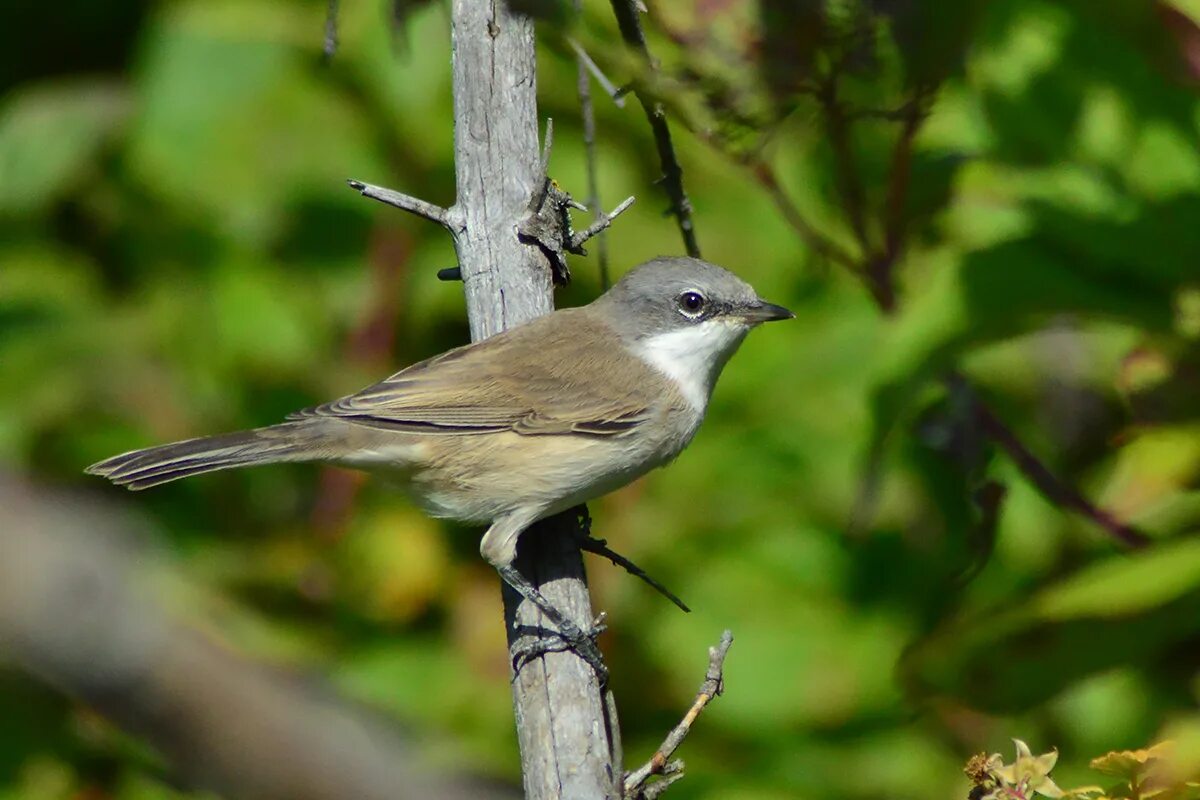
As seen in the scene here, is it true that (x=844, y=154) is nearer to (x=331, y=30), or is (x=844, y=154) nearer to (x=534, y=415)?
(x=331, y=30)

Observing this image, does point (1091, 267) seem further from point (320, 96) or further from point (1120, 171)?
point (320, 96)

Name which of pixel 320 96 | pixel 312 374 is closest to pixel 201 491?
pixel 312 374

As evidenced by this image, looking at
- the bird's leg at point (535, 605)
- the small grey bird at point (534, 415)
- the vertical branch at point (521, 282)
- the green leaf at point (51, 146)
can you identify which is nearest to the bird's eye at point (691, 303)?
the small grey bird at point (534, 415)

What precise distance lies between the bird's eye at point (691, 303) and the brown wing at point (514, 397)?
0.30m

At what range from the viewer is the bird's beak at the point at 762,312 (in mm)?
4055

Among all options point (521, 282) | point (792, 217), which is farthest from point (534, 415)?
point (792, 217)

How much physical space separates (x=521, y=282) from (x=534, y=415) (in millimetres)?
608

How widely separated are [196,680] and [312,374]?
4.32 m

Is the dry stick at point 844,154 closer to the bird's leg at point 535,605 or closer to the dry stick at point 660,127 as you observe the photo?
the dry stick at point 660,127

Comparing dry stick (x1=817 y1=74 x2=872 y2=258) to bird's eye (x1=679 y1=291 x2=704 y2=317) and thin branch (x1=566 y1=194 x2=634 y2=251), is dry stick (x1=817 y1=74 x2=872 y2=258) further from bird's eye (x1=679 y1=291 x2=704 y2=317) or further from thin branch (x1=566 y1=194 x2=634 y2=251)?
bird's eye (x1=679 y1=291 x2=704 y2=317)

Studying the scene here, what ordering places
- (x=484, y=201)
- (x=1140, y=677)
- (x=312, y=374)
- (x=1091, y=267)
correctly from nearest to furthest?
(x=1091, y=267) < (x=484, y=201) < (x=1140, y=677) < (x=312, y=374)

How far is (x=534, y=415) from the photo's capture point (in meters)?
4.02

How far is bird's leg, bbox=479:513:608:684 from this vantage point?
3.09 meters

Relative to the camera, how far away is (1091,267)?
8.02 feet
